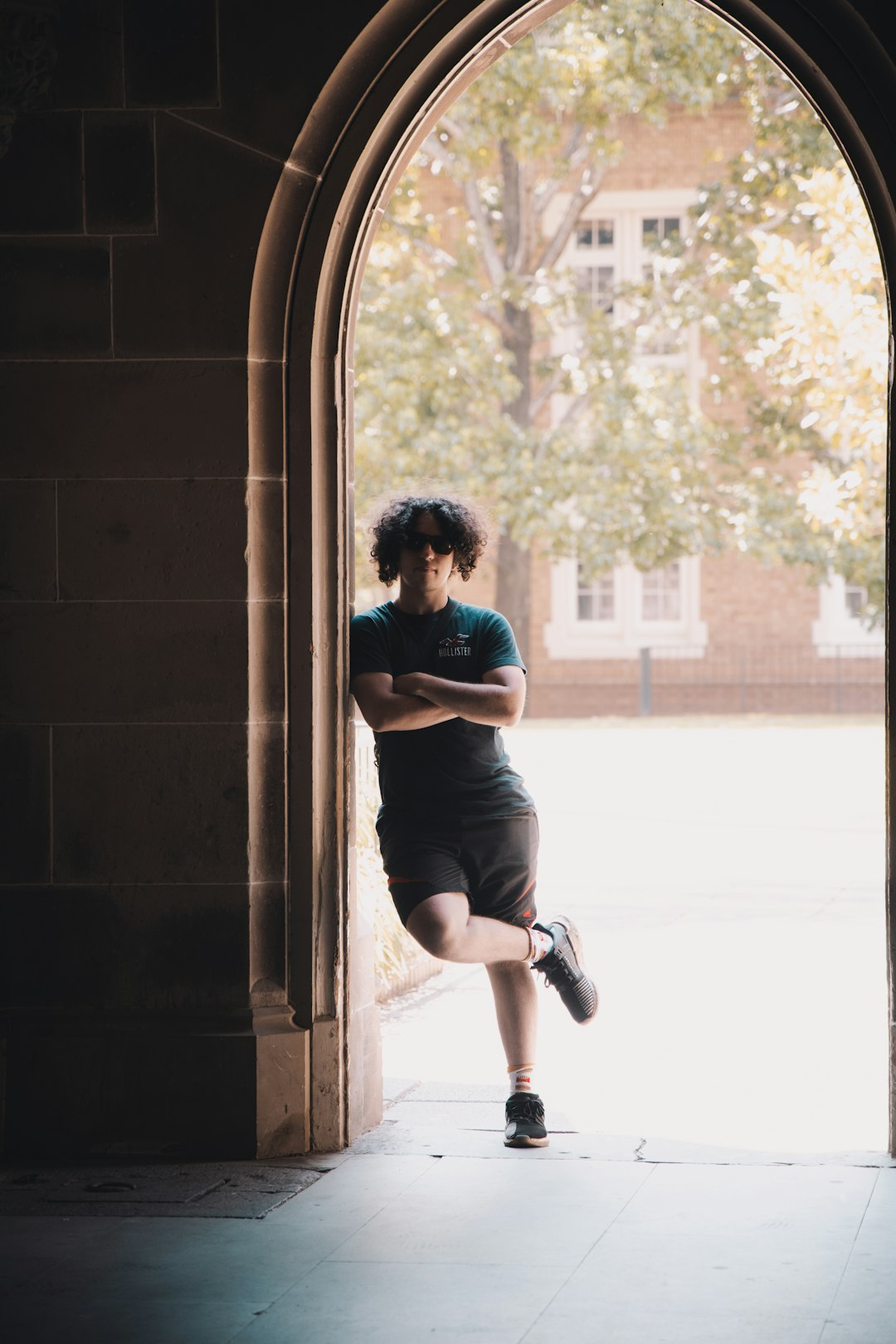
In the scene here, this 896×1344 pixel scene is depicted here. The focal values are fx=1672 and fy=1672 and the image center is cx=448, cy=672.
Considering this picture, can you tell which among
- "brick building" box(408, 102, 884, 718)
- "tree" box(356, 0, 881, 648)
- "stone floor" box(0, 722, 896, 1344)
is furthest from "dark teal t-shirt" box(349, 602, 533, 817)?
"brick building" box(408, 102, 884, 718)

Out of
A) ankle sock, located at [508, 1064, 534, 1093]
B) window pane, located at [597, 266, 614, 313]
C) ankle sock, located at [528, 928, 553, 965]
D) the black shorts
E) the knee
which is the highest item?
window pane, located at [597, 266, 614, 313]

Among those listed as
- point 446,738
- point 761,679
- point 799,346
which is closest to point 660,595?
point 761,679

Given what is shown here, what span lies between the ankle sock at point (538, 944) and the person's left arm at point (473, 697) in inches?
28.1

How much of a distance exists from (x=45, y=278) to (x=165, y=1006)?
214 centimetres

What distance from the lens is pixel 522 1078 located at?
5.04 metres

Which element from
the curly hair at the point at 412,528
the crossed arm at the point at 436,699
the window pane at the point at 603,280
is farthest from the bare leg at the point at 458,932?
the window pane at the point at 603,280

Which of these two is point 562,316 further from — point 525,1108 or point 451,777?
point 525,1108

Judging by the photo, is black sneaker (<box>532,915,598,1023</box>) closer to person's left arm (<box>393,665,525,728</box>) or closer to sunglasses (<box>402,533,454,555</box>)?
person's left arm (<box>393,665,525,728</box>)

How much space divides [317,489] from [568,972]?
5.59 ft

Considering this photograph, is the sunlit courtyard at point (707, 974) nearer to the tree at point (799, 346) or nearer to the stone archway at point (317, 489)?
the stone archway at point (317, 489)

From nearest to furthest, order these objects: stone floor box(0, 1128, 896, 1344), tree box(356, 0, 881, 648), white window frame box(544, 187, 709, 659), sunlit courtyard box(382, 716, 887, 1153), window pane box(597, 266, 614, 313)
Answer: stone floor box(0, 1128, 896, 1344) < sunlit courtyard box(382, 716, 887, 1153) < tree box(356, 0, 881, 648) < white window frame box(544, 187, 709, 659) < window pane box(597, 266, 614, 313)

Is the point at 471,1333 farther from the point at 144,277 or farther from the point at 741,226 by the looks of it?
the point at 741,226

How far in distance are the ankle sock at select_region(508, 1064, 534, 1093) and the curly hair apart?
1499 mm

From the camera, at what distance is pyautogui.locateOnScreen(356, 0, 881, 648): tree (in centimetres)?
1905
